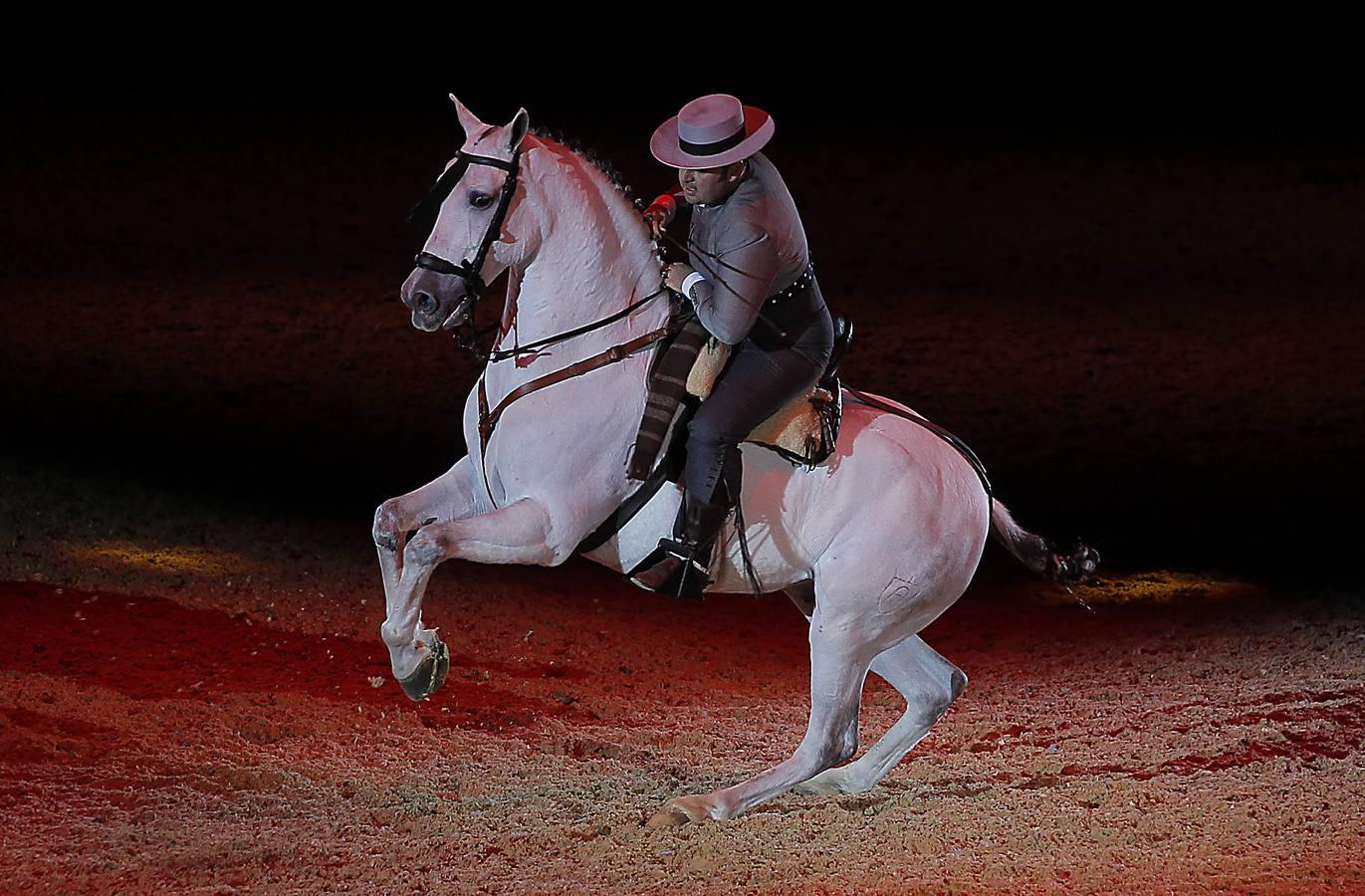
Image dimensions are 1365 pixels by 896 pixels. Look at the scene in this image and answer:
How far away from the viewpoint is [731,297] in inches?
211

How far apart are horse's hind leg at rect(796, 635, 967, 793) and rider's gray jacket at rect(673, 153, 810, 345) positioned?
1583mm

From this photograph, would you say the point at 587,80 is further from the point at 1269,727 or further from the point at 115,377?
the point at 1269,727

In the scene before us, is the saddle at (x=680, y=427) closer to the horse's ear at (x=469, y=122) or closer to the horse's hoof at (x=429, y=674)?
the horse's hoof at (x=429, y=674)

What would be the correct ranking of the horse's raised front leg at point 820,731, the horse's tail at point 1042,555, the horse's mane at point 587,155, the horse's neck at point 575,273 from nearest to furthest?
the horse's neck at point 575,273 < the horse's mane at point 587,155 < the horse's raised front leg at point 820,731 < the horse's tail at point 1042,555

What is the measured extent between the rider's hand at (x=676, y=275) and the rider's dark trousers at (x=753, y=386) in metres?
0.30

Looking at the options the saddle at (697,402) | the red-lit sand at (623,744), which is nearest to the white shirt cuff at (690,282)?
the saddle at (697,402)

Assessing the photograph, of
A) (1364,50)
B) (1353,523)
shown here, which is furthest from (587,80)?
(1353,523)

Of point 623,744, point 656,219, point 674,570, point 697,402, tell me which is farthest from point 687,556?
point 623,744

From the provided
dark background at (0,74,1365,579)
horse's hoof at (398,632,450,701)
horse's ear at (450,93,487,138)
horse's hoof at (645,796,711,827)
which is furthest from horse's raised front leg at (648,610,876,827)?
dark background at (0,74,1365,579)

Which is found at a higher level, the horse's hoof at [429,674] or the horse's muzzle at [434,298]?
the horse's muzzle at [434,298]

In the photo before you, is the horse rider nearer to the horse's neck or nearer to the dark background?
the horse's neck

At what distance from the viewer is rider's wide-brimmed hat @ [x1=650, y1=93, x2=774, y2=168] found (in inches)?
208

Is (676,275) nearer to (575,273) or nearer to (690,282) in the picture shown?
(690,282)

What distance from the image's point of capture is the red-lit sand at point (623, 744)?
18.2 ft
